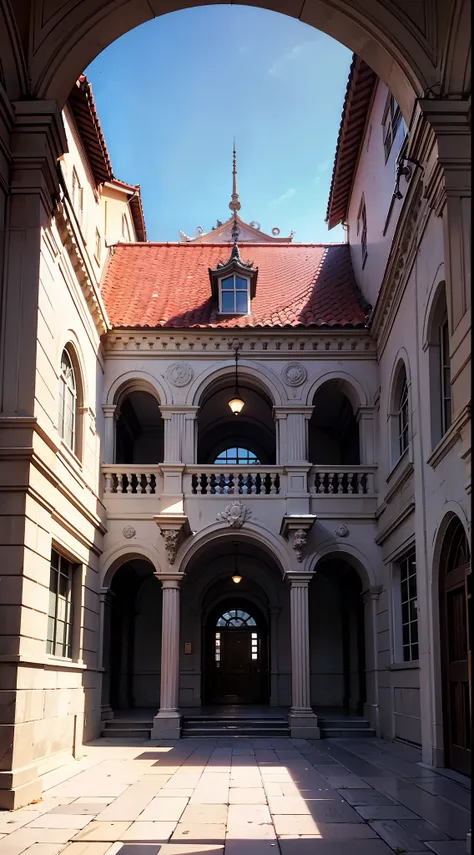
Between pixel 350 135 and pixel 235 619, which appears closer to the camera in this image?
pixel 350 135

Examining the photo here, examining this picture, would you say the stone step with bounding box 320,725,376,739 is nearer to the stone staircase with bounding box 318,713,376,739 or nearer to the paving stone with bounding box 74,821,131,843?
the stone staircase with bounding box 318,713,376,739

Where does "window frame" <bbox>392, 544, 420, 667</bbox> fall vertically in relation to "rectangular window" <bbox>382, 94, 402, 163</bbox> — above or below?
below

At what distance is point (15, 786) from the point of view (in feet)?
31.6

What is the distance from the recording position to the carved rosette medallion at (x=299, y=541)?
1850cm

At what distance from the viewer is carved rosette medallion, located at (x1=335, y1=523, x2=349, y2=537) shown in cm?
1881

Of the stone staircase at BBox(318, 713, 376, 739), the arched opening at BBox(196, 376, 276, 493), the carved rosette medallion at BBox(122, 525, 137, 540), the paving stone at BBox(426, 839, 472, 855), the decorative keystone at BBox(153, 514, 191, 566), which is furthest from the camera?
the arched opening at BBox(196, 376, 276, 493)

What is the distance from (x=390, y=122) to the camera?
16.6 metres

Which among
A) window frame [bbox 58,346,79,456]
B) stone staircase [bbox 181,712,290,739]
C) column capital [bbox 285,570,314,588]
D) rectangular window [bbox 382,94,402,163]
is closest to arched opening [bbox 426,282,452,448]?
rectangular window [bbox 382,94,402,163]

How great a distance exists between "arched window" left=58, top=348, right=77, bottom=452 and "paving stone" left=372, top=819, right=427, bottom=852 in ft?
27.0

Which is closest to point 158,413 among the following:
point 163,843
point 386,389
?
point 386,389

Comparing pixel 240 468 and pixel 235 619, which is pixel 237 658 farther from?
pixel 240 468

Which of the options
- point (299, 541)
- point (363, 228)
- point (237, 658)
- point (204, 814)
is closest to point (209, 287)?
point (363, 228)

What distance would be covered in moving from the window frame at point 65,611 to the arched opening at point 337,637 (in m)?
7.88

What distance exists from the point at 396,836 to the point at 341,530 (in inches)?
442
